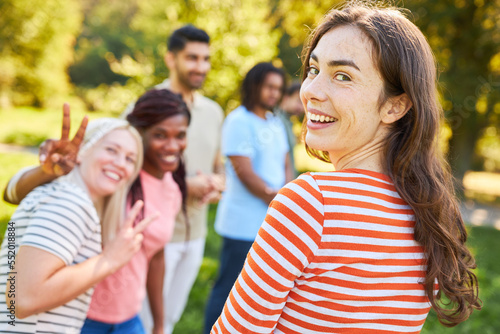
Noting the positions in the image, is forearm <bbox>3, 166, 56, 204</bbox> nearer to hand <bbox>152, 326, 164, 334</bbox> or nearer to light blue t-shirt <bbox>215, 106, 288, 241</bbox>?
hand <bbox>152, 326, 164, 334</bbox>

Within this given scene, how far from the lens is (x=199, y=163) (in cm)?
330

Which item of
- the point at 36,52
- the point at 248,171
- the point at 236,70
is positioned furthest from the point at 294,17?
the point at 248,171

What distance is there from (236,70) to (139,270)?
21.1ft

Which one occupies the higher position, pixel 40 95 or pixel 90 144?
pixel 40 95

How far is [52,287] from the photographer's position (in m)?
1.39

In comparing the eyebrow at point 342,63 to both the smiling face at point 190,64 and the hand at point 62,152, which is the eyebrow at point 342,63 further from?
the smiling face at point 190,64

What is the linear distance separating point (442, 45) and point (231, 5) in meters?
5.01

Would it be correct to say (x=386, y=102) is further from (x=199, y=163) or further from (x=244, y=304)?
(x=199, y=163)

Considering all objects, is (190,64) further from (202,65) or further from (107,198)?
(107,198)

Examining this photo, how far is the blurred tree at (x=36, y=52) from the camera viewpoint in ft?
46.0

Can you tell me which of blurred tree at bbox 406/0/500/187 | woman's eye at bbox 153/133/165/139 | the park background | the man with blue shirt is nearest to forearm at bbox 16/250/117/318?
woman's eye at bbox 153/133/165/139

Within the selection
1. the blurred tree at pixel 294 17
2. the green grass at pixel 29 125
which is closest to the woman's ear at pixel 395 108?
the green grass at pixel 29 125

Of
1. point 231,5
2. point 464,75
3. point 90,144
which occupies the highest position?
point 231,5

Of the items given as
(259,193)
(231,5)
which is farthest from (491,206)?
(259,193)
